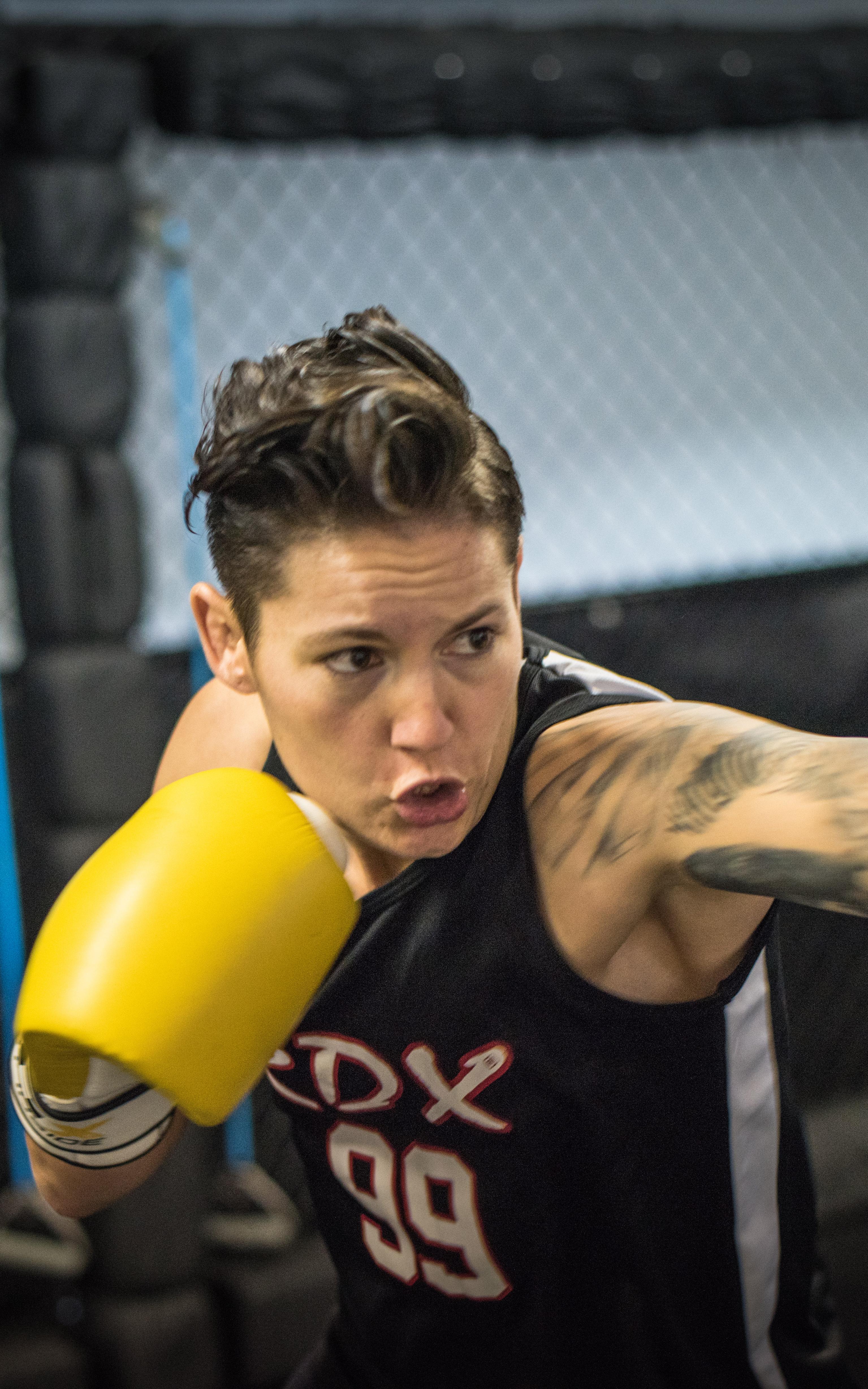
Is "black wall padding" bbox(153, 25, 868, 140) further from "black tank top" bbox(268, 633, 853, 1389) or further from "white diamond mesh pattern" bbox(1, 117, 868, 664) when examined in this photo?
"black tank top" bbox(268, 633, 853, 1389)

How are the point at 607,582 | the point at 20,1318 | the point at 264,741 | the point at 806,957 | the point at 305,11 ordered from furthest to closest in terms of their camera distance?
the point at 607,582, the point at 305,11, the point at 806,957, the point at 20,1318, the point at 264,741

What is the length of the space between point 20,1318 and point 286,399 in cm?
148

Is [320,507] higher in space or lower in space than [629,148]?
lower

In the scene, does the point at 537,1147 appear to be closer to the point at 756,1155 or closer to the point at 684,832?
the point at 756,1155

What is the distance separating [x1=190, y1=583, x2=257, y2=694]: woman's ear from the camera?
83cm

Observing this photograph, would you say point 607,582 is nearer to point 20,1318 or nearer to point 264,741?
point 264,741

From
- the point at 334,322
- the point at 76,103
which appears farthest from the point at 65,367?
the point at 334,322

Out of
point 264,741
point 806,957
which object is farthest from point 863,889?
point 806,957

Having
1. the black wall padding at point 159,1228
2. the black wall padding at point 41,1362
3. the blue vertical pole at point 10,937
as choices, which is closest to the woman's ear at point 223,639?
the blue vertical pole at point 10,937

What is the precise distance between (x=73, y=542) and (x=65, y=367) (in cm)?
22

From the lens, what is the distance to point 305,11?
6.63 ft

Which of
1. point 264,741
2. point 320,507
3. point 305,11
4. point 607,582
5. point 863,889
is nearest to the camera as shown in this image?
point 863,889

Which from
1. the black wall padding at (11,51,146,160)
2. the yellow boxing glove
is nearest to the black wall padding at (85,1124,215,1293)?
the yellow boxing glove

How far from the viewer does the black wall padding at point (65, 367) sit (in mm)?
1504
